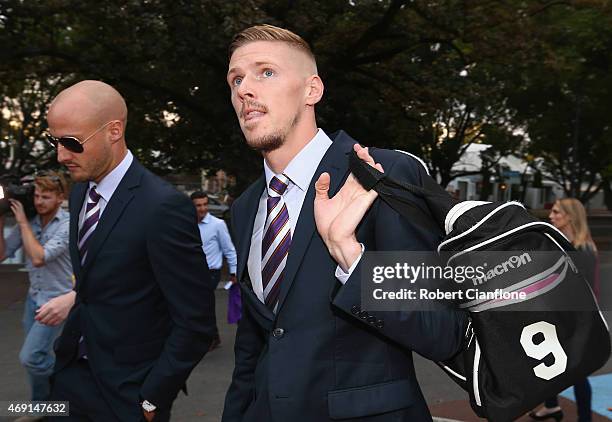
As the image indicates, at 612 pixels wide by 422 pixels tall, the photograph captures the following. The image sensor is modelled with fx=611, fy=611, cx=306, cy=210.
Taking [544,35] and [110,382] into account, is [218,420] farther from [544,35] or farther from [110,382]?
[544,35]

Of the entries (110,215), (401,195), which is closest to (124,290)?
(110,215)

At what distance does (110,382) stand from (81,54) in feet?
45.5

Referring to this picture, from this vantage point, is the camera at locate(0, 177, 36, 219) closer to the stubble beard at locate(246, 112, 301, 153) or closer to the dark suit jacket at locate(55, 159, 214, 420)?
the dark suit jacket at locate(55, 159, 214, 420)

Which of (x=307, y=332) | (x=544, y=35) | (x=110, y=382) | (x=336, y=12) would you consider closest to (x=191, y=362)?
(x=110, y=382)

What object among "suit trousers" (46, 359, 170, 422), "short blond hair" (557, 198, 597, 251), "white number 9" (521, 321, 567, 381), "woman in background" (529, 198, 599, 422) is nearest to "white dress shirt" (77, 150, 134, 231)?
"suit trousers" (46, 359, 170, 422)

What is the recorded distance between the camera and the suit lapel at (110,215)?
275 cm

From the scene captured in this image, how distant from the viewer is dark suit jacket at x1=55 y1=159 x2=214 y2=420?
2703 millimetres

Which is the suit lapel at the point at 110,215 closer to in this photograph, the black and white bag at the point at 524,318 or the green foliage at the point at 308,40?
the black and white bag at the point at 524,318

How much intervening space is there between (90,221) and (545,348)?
7.17 ft

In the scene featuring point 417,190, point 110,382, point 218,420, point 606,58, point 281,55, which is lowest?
point 218,420

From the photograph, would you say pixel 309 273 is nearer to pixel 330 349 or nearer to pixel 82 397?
pixel 330 349

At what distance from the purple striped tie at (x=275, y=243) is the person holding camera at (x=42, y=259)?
2.85 m

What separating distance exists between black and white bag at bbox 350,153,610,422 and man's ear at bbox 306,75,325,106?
0.80m

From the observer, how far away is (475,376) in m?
1.53
